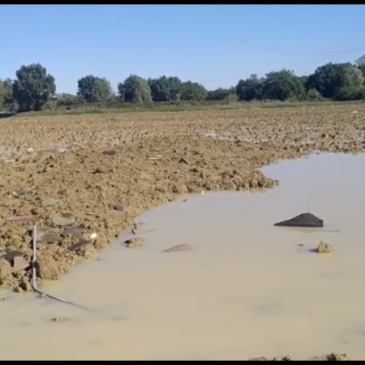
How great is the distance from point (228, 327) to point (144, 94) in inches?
2777

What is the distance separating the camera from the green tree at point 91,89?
8194 cm

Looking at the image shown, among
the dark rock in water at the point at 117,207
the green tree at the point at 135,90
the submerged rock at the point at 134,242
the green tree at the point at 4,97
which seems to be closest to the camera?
the submerged rock at the point at 134,242

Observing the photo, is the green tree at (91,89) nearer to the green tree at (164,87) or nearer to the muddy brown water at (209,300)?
the green tree at (164,87)

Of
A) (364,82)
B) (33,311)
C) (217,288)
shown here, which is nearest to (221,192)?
(217,288)

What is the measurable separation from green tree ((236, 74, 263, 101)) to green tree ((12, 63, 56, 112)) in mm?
24054

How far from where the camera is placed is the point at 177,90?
76438mm

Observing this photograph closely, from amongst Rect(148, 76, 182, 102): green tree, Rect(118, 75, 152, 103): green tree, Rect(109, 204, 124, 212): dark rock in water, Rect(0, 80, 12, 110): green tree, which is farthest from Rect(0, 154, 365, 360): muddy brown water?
Rect(0, 80, 12, 110): green tree

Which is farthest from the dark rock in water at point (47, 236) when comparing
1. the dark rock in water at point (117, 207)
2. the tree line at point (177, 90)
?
the tree line at point (177, 90)

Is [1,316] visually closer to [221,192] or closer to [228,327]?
[228,327]

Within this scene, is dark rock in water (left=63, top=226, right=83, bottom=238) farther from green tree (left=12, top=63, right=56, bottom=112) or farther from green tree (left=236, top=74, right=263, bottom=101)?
green tree (left=12, top=63, right=56, bottom=112)

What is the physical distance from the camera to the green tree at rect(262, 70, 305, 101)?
212 ft

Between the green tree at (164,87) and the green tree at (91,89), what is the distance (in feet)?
23.8

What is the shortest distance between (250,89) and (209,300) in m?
66.2

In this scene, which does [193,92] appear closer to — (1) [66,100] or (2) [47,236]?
(1) [66,100]
